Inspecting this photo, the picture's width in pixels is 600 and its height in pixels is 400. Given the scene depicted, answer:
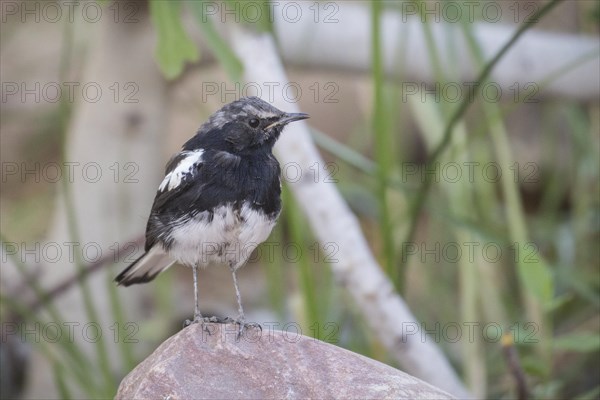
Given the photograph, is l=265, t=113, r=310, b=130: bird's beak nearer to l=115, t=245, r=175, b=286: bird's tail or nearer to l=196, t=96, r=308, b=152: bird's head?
l=196, t=96, r=308, b=152: bird's head

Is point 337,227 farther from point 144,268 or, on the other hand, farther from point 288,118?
point 144,268

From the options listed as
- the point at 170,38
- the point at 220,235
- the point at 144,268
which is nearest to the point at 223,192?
the point at 220,235

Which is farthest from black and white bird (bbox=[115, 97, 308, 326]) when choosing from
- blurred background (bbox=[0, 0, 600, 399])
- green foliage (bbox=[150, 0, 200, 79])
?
green foliage (bbox=[150, 0, 200, 79])

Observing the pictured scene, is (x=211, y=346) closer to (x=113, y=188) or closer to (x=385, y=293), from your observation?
(x=385, y=293)

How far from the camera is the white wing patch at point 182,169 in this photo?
11.6 ft

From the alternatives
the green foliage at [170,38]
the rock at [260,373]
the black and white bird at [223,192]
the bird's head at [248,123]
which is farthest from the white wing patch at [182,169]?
the rock at [260,373]

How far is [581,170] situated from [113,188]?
3.04 m

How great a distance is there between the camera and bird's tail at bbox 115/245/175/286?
395cm

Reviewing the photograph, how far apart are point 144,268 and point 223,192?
2.38ft

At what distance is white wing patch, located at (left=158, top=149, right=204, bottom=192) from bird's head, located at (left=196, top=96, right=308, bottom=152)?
0.11 metres

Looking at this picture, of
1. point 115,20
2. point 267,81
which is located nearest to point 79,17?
point 115,20

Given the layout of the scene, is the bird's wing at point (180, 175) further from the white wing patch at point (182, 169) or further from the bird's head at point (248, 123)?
the bird's head at point (248, 123)

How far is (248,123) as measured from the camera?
12.1 feet

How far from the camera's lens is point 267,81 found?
3918 millimetres
